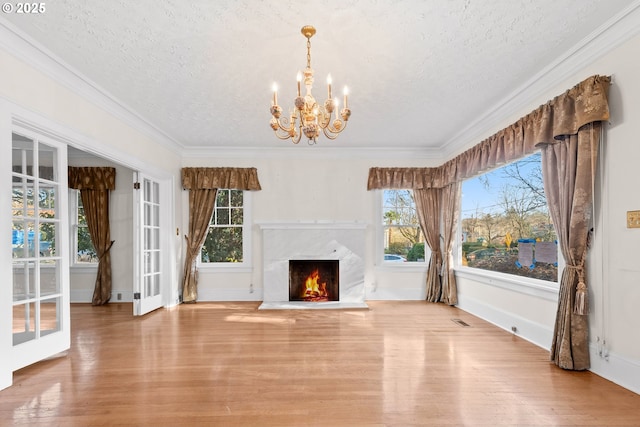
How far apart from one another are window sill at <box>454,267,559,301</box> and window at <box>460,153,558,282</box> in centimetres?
7

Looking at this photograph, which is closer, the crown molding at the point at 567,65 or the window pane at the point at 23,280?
the crown molding at the point at 567,65

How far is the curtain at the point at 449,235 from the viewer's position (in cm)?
539

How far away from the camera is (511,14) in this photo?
238 cm

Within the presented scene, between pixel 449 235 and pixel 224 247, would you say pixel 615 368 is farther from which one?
pixel 224 247

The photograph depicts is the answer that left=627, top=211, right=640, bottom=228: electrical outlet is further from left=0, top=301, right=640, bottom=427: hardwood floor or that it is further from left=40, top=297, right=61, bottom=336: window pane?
left=40, top=297, right=61, bottom=336: window pane

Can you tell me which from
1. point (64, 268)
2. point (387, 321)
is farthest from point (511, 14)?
point (64, 268)

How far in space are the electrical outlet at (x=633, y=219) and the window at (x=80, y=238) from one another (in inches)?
288

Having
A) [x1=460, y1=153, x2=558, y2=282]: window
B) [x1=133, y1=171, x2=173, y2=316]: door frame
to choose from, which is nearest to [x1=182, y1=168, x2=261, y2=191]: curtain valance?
[x1=133, y1=171, x2=173, y2=316]: door frame

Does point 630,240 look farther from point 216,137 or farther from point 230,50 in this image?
point 216,137

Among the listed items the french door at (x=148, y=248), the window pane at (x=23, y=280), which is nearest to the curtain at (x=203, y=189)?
the french door at (x=148, y=248)

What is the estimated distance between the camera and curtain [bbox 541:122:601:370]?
2795 millimetres

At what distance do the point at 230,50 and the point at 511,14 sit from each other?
7.17ft

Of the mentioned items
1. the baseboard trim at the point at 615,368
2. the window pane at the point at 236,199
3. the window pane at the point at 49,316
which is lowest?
the baseboard trim at the point at 615,368

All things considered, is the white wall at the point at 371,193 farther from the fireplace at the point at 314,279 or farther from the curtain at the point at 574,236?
the fireplace at the point at 314,279
